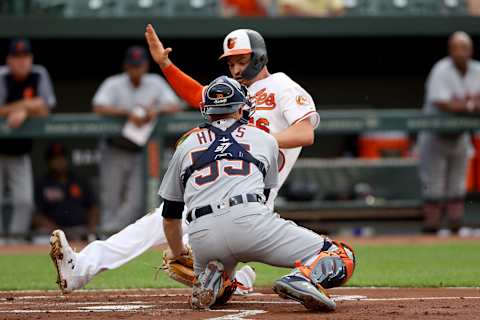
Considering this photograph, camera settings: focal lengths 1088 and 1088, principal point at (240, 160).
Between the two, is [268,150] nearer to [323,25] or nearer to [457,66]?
[457,66]

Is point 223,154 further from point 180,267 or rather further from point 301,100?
point 180,267

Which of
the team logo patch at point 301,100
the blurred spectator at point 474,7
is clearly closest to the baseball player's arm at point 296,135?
the team logo patch at point 301,100

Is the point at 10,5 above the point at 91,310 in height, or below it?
above

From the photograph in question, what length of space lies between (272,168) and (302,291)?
2.49 ft

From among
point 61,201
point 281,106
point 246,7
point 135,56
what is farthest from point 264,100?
point 246,7

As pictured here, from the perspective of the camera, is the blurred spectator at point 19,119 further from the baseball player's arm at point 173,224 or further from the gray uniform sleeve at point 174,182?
the gray uniform sleeve at point 174,182

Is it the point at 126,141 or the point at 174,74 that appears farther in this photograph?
the point at 126,141

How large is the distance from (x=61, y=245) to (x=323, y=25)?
9.30m

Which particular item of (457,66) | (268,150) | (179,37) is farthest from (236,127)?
(179,37)

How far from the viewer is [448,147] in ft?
38.9

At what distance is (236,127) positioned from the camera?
5469 millimetres

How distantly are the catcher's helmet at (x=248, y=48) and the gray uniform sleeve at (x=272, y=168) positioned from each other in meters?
0.86

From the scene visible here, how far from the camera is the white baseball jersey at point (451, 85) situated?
38.4 feet

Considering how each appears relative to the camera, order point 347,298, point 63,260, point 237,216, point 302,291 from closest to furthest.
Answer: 1. point 302,291
2. point 237,216
3. point 63,260
4. point 347,298
